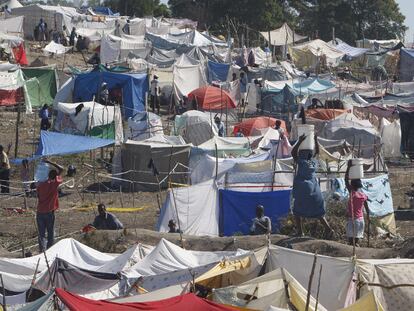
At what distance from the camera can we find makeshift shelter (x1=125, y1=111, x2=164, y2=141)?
23625 mm

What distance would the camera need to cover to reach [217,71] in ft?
115

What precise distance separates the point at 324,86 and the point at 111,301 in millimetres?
23330

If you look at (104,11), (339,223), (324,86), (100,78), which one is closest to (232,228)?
(339,223)

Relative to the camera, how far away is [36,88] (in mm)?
29766

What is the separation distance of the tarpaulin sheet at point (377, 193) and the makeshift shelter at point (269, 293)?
536 cm

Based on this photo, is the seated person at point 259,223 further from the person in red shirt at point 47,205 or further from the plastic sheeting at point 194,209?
the person in red shirt at point 47,205

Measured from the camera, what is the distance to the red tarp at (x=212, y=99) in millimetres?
29417

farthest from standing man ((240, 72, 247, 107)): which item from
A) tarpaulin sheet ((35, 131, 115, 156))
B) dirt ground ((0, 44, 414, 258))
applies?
tarpaulin sheet ((35, 131, 115, 156))

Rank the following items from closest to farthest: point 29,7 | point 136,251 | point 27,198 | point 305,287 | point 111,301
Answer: point 111,301, point 305,287, point 136,251, point 27,198, point 29,7

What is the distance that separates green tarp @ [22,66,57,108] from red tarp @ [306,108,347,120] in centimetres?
750

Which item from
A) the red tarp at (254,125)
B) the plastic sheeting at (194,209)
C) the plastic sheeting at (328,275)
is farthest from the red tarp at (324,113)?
the plastic sheeting at (328,275)

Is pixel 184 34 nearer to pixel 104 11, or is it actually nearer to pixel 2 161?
pixel 104 11

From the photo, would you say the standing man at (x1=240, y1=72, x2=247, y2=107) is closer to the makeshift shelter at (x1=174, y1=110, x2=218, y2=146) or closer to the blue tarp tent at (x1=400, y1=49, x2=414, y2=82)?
the makeshift shelter at (x1=174, y1=110, x2=218, y2=146)

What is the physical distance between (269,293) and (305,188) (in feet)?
9.39
